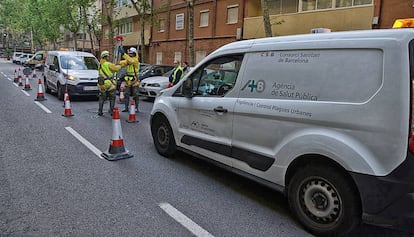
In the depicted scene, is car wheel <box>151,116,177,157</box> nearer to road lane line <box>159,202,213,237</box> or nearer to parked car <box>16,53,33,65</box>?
road lane line <box>159,202,213,237</box>

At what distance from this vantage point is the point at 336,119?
319 centimetres

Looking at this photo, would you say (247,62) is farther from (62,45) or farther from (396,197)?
(62,45)

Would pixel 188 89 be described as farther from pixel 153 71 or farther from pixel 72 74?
pixel 153 71

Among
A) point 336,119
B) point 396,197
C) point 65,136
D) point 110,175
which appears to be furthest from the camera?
point 65,136

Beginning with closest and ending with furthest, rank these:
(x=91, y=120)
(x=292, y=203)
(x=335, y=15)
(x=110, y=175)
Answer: (x=292, y=203) < (x=110, y=175) < (x=91, y=120) < (x=335, y=15)

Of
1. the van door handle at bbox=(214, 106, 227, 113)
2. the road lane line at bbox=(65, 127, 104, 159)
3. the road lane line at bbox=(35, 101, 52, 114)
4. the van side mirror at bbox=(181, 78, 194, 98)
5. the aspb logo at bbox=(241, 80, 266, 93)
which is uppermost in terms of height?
the aspb logo at bbox=(241, 80, 266, 93)

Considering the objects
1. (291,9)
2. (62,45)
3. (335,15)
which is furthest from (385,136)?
(62,45)

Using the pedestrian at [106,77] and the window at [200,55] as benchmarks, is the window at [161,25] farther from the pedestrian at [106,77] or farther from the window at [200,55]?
the pedestrian at [106,77]

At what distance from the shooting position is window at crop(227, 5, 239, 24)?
22.8 meters

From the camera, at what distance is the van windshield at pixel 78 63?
1276 centimetres

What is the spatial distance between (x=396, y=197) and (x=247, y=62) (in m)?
2.19

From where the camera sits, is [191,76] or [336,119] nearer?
[336,119]

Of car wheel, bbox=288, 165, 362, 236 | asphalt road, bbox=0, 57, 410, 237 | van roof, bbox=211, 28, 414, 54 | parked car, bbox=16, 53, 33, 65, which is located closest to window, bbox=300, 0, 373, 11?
asphalt road, bbox=0, 57, 410, 237

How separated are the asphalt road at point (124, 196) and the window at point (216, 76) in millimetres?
1242
